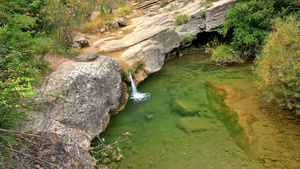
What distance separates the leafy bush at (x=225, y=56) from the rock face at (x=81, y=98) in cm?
561

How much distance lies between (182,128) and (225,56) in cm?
583

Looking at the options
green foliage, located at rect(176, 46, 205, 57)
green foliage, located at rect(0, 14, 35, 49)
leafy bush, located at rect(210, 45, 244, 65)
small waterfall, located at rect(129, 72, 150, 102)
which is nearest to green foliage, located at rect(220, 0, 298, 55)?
leafy bush, located at rect(210, 45, 244, 65)

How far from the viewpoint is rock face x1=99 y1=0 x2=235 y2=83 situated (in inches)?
350

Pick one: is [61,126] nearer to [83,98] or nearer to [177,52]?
[83,98]

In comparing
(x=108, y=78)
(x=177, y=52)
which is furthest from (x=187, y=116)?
(x=177, y=52)

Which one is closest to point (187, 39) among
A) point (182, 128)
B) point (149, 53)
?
point (149, 53)

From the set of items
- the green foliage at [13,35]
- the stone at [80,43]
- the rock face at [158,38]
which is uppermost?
the green foliage at [13,35]

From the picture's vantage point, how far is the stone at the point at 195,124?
18.8ft

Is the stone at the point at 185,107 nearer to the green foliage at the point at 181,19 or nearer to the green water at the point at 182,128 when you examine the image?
the green water at the point at 182,128

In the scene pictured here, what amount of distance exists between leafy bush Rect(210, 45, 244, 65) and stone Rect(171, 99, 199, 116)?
4176mm

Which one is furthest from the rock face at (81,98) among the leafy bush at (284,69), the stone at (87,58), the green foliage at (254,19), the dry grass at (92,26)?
the green foliage at (254,19)

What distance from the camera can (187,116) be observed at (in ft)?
20.8

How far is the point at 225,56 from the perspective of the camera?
10.1 meters

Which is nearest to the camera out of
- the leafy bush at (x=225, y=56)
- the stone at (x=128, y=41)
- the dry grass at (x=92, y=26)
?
the stone at (x=128, y=41)
